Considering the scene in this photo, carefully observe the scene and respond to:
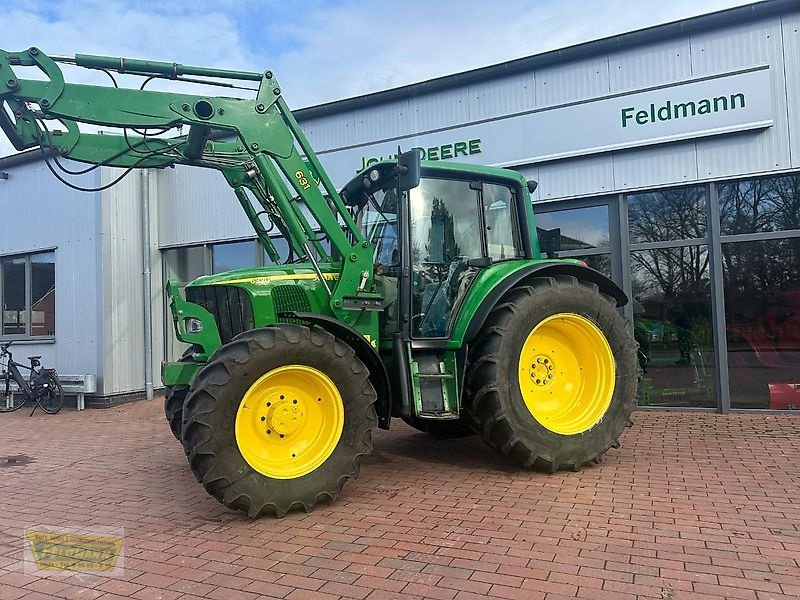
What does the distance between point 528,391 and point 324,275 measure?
2.04 metres

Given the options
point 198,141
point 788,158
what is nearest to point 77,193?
point 198,141

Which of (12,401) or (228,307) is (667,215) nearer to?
(228,307)

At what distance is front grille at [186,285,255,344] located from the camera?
4.93 meters

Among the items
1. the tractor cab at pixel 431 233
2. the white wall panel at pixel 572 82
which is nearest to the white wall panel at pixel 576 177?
the white wall panel at pixel 572 82

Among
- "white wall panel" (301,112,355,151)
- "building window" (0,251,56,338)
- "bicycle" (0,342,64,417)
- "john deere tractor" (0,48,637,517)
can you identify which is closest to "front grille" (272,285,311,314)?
"john deere tractor" (0,48,637,517)

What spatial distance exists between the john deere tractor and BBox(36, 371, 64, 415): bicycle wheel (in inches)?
262

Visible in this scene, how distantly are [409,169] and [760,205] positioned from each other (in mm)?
5143

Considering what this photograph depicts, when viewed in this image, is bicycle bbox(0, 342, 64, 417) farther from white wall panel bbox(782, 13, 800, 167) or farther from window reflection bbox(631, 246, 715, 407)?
white wall panel bbox(782, 13, 800, 167)

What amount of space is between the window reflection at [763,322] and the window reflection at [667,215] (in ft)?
1.68

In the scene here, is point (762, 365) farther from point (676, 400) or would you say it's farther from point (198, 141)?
point (198, 141)

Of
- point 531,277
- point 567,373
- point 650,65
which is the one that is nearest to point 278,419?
point 531,277

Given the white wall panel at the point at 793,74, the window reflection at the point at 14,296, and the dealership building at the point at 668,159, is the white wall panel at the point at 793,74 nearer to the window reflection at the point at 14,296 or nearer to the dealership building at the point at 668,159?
the dealership building at the point at 668,159

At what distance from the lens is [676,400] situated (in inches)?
333

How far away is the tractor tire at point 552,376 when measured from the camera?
5176 millimetres
